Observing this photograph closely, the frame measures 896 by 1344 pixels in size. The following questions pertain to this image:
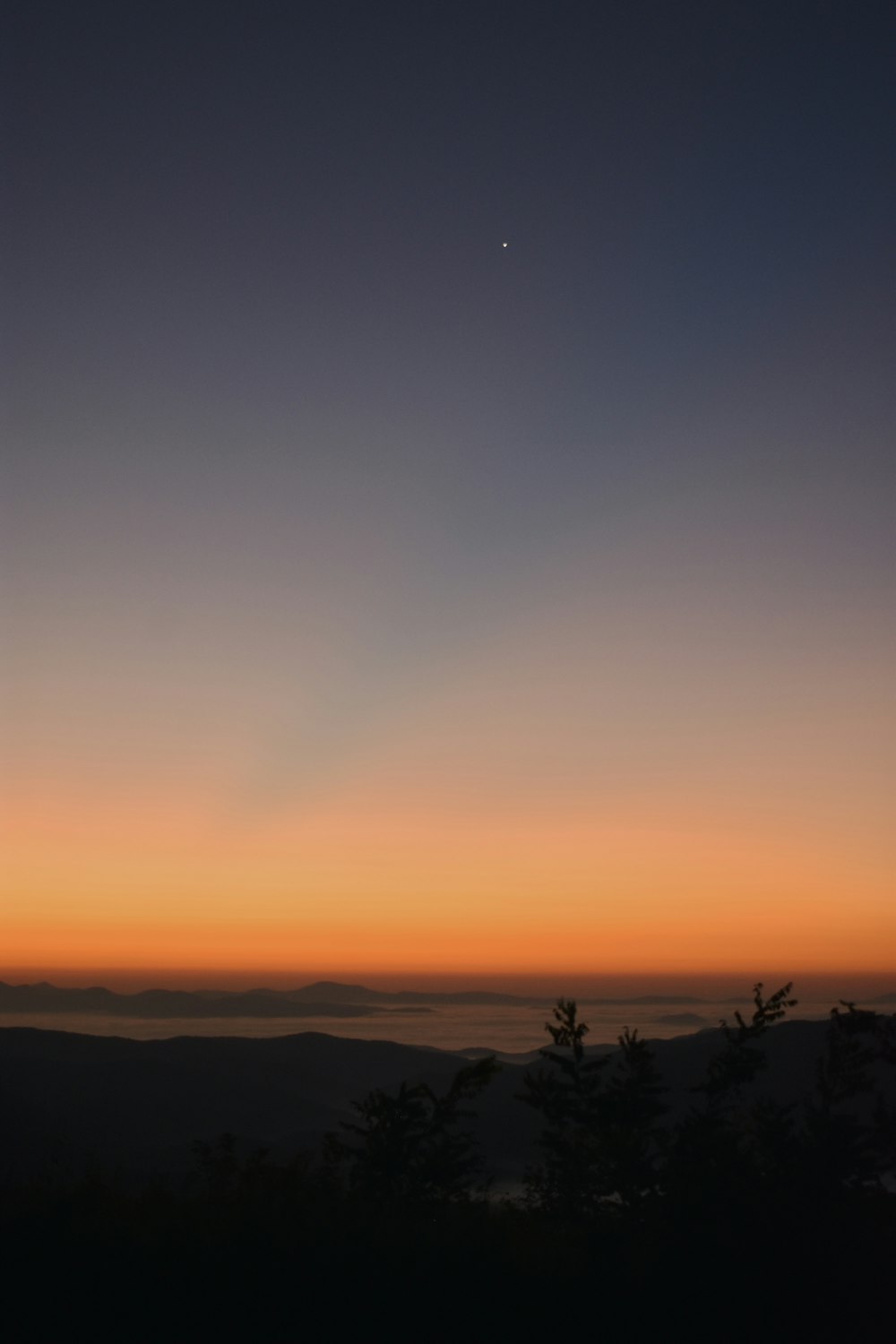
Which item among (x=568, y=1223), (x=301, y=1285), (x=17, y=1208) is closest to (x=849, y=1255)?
(x=568, y=1223)

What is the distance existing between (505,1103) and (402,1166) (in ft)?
597

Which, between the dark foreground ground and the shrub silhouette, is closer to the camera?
the dark foreground ground

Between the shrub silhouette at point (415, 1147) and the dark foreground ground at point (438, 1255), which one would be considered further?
Answer: the shrub silhouette at point (415, 1147)

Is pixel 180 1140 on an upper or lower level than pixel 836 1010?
lower

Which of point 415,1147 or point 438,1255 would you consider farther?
point 415,1147

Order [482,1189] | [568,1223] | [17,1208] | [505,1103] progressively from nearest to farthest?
[17,1208] < [568,1223] < [482,1189] < [505,1103]

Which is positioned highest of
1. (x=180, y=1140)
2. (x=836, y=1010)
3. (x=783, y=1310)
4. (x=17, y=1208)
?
(x=836, y=1010)

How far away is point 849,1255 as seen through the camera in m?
10.1

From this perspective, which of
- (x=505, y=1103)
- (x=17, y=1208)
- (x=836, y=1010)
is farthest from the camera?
(x=505, y=1103)

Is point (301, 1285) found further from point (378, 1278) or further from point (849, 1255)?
point (849, 1255)

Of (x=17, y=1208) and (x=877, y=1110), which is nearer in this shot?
(x=17, y=1208)

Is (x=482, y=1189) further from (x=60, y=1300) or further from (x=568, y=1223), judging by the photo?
(x=60, y=1300)

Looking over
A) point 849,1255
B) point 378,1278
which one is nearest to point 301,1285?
point 378,1278

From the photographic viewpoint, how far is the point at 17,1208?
9516mm
